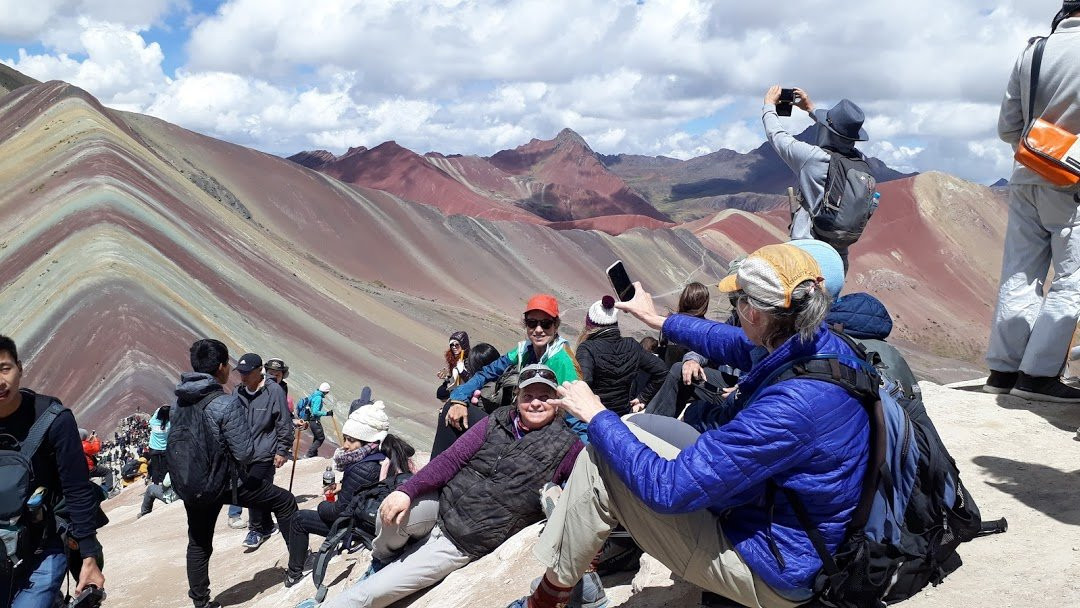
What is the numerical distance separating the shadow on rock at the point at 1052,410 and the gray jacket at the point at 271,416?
16.2 feet

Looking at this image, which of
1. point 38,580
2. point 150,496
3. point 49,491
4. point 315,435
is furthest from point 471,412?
point 315,435

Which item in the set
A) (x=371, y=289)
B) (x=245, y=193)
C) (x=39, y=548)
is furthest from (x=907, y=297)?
(x=39, y=548)

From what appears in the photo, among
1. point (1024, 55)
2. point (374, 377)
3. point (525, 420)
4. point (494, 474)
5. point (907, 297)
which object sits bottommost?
point (907, 297)

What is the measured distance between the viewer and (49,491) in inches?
129

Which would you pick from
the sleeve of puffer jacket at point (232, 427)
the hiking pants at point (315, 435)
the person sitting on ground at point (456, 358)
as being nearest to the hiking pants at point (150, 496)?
the hiking pants at point (315, 435)

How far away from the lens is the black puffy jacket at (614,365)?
197 inches

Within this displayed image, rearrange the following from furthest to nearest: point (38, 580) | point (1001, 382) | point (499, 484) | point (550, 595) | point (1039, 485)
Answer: point (1001, 382)
point (1039, 485)
point (499, 484)
point (38, 580)
point (550, 595)

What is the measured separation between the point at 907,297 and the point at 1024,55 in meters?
44.8

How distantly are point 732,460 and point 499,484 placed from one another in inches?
64.6

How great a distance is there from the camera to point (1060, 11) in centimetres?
451

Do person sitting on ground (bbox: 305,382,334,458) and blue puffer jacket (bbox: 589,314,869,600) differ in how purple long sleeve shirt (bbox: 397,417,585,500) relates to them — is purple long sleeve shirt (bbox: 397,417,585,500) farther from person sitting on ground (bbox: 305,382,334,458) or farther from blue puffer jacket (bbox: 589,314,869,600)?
person sitting on ground (bbox: 305,382,334,458)

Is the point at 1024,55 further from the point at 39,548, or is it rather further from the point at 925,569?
the point at 39,548

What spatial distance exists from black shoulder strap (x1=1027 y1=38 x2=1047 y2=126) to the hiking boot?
1543mm

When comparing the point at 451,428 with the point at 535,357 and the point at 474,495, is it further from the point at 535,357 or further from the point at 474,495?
the point at 474,495
